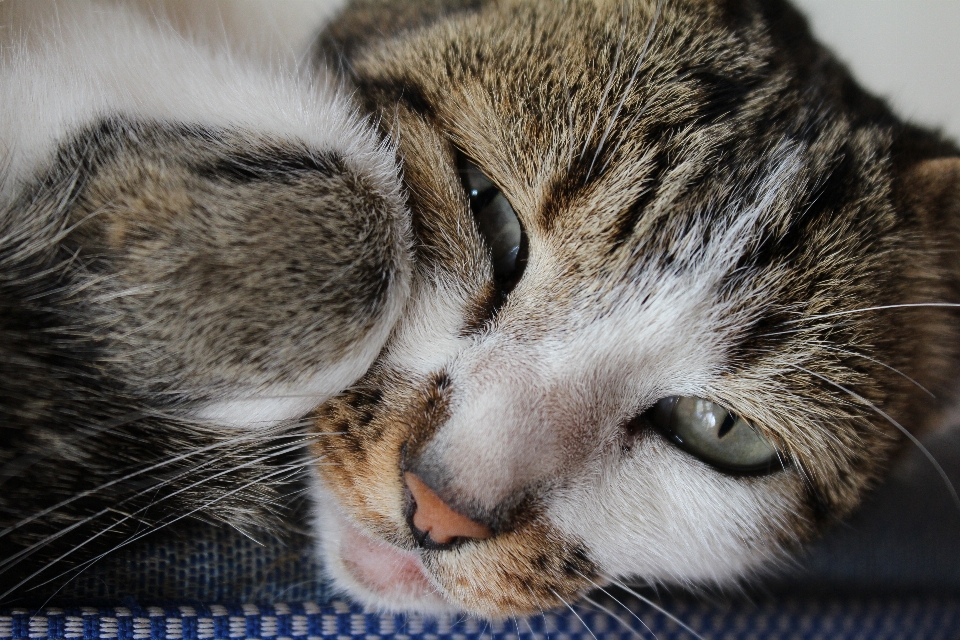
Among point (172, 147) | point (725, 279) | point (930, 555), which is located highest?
point (172, 147)

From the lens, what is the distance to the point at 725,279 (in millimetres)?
531

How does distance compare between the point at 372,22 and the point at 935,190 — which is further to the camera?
the point at 372,22

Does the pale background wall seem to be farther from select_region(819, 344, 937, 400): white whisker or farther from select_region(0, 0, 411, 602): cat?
select_region(0, 0, 411, 602): cat

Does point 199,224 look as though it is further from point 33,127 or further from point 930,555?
point 930,555

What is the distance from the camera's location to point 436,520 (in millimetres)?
487

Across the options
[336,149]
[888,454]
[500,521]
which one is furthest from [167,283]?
[888,454]

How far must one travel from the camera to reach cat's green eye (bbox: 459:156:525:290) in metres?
0.57

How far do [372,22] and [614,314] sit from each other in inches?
18.4

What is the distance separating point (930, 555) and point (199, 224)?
2.41ft

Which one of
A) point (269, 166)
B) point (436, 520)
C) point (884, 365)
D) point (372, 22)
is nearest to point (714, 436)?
point (884, 365)

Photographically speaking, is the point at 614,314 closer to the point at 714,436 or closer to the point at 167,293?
the point at 714,436

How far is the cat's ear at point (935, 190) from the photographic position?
1.98 feet

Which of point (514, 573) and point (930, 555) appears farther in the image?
point (930, 555)

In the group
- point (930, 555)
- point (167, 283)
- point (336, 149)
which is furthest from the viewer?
point (930, 555)
